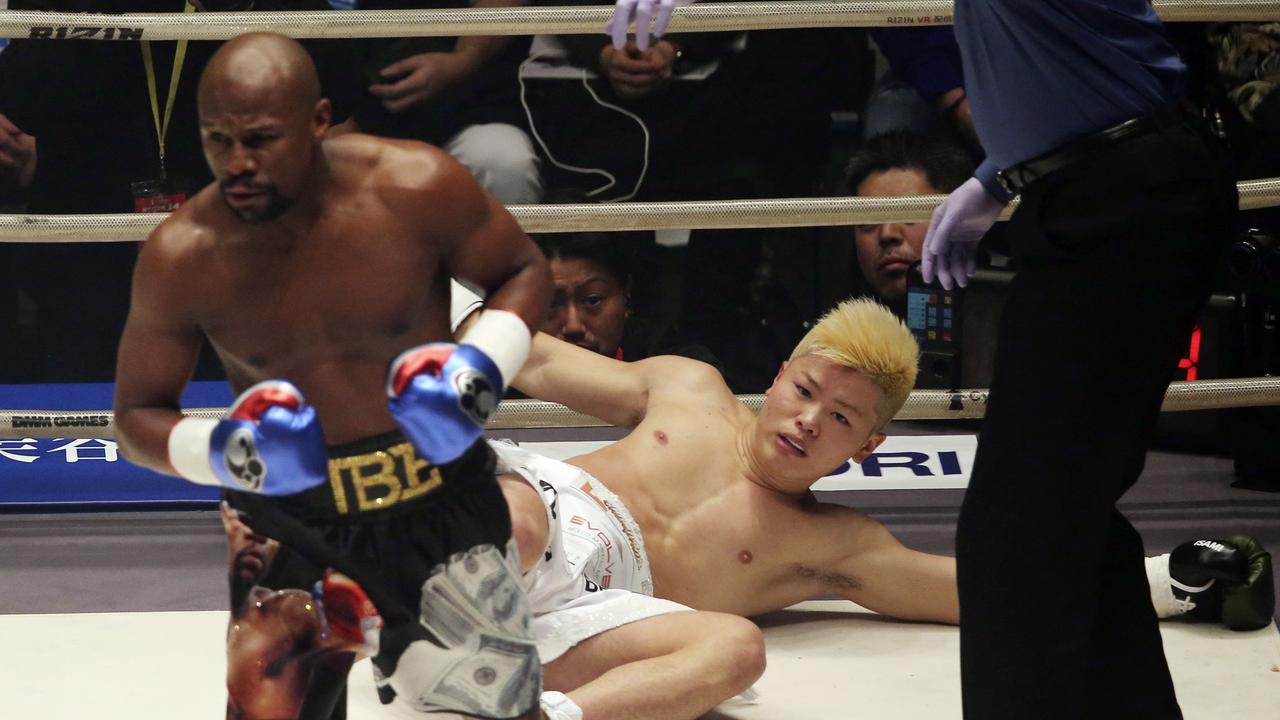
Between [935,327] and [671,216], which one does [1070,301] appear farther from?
[935,327]

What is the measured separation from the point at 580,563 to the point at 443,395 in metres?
0.96

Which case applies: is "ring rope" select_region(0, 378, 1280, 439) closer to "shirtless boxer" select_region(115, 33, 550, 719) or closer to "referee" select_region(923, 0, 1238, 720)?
"referee" select_region(923, 0, 1238, 720)

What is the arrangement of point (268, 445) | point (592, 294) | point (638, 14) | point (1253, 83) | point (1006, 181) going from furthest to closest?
point (592, 294)
point (1253, 83)
point (638, 14)
point (1006, 181)
point (268, 445)

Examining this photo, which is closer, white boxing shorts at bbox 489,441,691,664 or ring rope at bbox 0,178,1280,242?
white boxing shorts at bbox 489,441,691,664

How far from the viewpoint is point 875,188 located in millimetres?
3482

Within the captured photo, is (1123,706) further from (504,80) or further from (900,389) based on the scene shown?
(504,80)

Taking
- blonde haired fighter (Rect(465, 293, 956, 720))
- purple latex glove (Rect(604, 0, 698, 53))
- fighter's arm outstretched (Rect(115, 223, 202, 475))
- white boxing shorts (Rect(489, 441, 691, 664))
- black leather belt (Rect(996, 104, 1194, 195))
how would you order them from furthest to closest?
1. blonde haired fighter (Rect(465, 293, 956, 720))
2. white boxing shorts (Rect(489, 441, 691, 664))
3. purple latex glove (Rect(604, 0, 698, 53))
4. black leather belt (Rect(996, 104, 1194, 195))
5. fighter's arm outstretched (Rect(115, 223, 202, 475))

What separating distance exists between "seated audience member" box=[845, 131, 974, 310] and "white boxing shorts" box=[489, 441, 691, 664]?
1.22 metres

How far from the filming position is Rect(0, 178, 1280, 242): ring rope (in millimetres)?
2766

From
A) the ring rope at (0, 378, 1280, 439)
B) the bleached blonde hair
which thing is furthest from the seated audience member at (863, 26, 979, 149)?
the bleached blonde hair

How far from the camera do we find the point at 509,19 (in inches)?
107

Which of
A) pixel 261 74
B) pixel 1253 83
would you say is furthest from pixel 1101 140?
pixel 1253 83

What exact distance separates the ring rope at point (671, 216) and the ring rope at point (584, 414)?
33cm

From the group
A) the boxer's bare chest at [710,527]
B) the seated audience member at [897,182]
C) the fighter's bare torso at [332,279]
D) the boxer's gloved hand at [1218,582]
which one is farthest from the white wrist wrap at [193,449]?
the seated audience member at [897,182]
